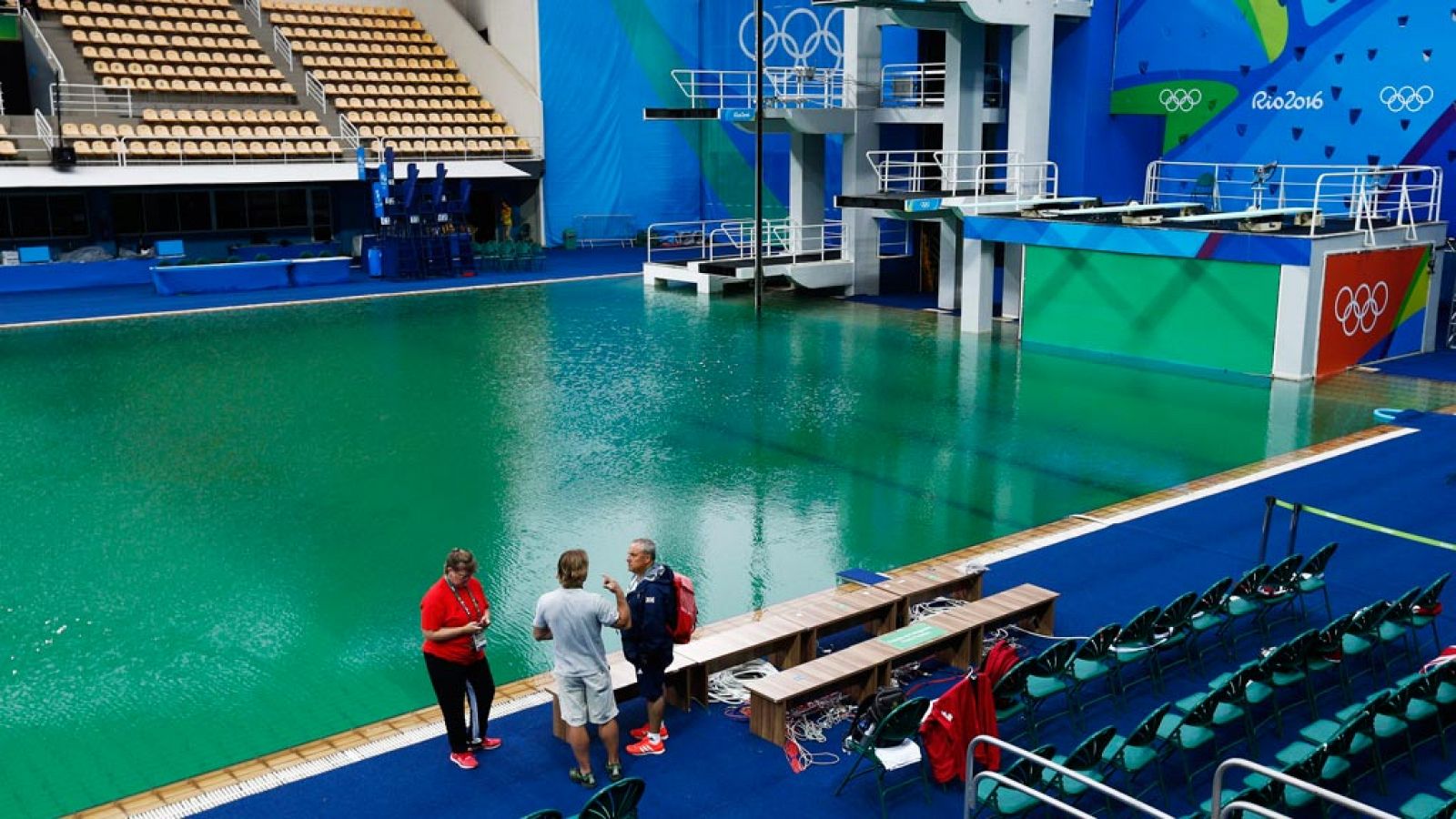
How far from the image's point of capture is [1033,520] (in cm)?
1209

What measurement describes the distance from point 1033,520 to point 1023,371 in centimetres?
748

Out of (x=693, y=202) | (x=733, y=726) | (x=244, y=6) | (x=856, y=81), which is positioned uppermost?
(x=244, y=6)

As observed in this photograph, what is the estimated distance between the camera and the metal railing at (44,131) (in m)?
27.1

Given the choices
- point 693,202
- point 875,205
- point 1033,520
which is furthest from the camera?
point 693,202

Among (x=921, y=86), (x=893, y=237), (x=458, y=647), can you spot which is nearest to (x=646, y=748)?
(x=458, y=647)

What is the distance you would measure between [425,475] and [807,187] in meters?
15.9

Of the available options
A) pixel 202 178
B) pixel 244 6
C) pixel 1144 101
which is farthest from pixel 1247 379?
pixel 244 6

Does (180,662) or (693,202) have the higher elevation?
(693,202)

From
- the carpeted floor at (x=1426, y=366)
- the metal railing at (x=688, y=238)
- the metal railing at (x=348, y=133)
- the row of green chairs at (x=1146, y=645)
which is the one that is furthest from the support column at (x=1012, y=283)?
the metal railing at (x=348, y=133)

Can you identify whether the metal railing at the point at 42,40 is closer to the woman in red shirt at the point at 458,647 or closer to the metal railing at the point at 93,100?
the metal railing at the point at 93,100

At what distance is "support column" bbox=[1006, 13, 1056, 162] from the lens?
23.4 meters

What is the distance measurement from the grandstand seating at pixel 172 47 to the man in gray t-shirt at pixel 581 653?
2750 cm

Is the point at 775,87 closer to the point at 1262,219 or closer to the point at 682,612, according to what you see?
Result: the point at 1262,219

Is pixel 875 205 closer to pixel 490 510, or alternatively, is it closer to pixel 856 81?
pixel 856 81
